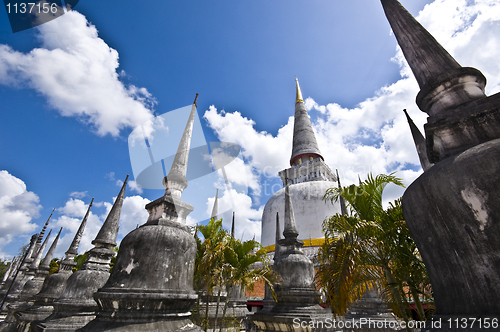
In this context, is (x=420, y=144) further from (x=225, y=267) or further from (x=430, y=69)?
(x=225, y=267)

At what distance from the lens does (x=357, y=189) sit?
16.9 ft

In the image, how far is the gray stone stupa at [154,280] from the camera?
306 centimetres

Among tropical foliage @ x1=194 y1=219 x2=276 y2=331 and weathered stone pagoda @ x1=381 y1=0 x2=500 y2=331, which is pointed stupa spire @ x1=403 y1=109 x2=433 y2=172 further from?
tropical foliage @ x1=194 y1=219 x2=276 y2=331

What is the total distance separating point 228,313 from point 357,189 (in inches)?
306

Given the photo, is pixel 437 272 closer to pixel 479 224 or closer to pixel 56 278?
pixel 479 224

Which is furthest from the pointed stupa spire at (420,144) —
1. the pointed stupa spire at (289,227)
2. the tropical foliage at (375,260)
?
the pointed stupa spire at (289,227)

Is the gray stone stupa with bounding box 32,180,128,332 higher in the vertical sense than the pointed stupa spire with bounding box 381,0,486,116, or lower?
lower

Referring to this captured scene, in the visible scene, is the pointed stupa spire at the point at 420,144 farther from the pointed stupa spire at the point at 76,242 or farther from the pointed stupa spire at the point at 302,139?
the pointed stupa spire at the point at 302,139

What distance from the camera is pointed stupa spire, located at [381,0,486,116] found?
7.64ft

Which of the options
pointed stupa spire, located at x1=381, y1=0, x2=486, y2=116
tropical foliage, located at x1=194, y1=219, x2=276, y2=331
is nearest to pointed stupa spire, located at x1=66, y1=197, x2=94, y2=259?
tropical foliage, located at x1=194, y1=219, x2=276, y2=331

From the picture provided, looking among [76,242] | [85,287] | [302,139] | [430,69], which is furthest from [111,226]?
[302,139]

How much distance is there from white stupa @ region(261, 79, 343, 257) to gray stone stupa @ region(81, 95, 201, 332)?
14355 millimetres

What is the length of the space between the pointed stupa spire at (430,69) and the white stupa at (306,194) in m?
14.9

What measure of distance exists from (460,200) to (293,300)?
598 centimetres
